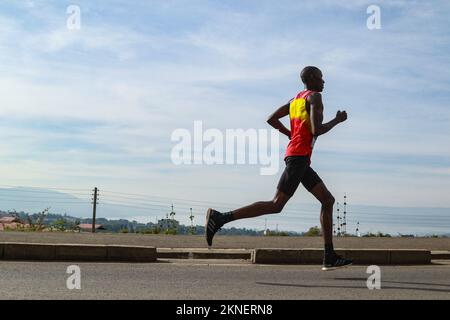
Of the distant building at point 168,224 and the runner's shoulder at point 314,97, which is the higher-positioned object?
the runner's shoulder at point 314,97

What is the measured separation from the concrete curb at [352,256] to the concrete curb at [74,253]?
1.52 meters

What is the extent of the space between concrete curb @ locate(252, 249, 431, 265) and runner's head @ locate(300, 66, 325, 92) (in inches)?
97.6

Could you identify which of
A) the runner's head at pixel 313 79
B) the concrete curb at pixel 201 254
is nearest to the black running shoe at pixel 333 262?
the runner's head at pixel 313 79

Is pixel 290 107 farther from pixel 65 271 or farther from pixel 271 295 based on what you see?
pixel 65 271

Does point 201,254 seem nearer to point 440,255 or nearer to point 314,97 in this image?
point 314,97

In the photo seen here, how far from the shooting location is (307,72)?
750cm

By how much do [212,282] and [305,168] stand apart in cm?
165

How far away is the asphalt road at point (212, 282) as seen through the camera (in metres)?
5.69

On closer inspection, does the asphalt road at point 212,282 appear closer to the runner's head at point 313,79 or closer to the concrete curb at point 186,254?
the concrete curb at point 186,254

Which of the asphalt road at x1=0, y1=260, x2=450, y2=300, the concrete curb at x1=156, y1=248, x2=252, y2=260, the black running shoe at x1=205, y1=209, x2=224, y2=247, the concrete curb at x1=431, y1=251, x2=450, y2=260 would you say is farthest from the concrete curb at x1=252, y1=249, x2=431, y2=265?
the black running shoe at x1=205, y1=209, x2=224, y2=247

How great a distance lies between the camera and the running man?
23.6ft

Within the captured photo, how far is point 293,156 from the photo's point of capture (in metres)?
7.29

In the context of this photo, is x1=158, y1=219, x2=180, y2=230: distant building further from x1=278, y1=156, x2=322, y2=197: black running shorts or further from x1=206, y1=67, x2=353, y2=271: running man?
x1=278, y1=156, x2=322, y2=197: black running shorts
